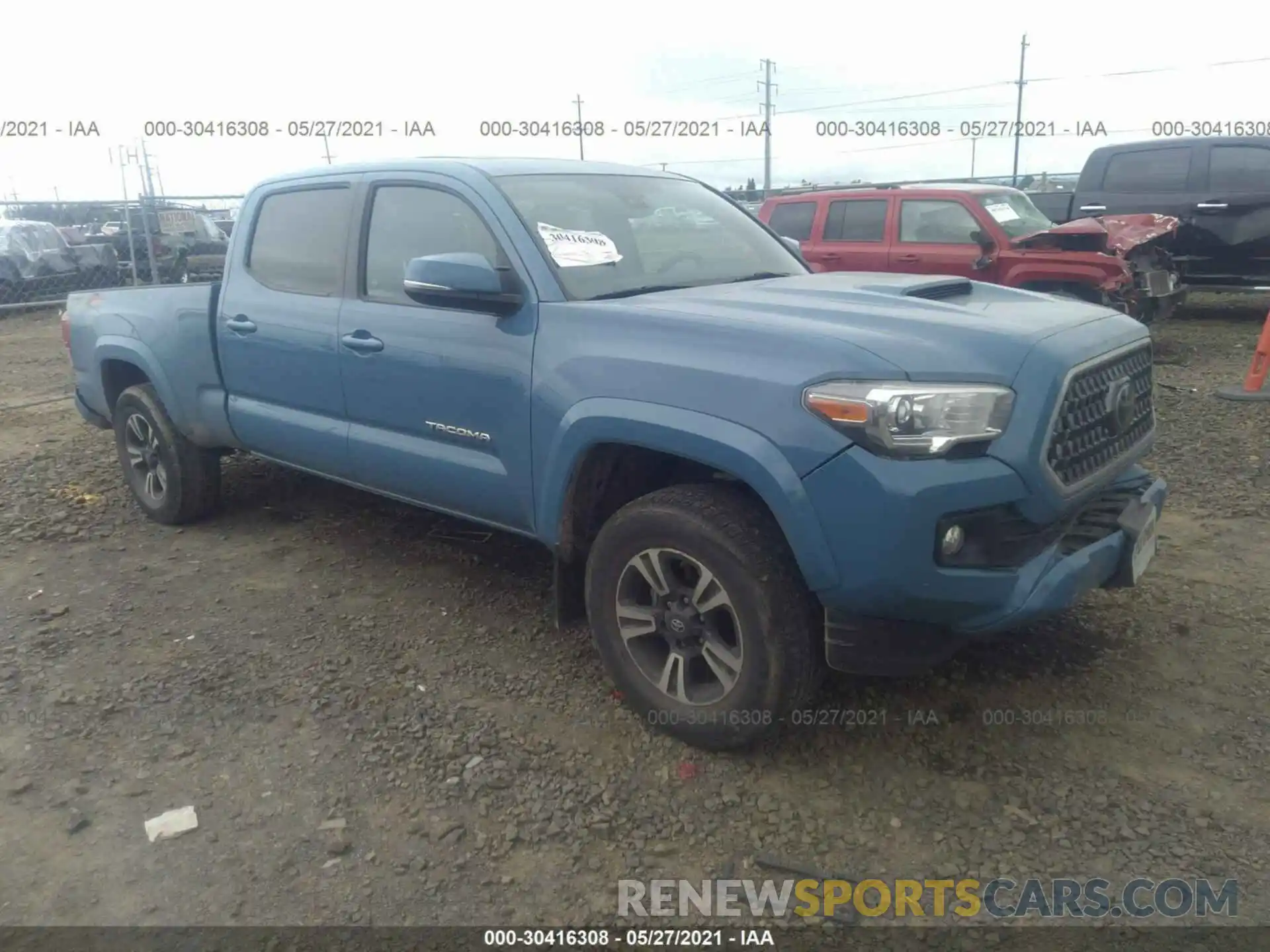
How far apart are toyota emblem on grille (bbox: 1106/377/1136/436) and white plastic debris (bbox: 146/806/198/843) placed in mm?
2904

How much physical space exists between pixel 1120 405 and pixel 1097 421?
0.14m

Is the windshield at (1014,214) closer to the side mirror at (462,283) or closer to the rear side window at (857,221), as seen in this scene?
the rear side window at (857,221)

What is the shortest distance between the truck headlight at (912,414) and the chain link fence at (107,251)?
13318mm

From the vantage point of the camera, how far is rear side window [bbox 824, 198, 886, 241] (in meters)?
9.50

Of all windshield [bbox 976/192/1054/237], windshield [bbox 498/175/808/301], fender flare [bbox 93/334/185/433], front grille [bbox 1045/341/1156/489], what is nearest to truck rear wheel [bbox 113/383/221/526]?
fender flare [bbox 93/334/185/433]

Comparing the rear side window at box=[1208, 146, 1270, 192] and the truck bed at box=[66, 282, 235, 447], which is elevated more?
the rear side window at box=[1208, 146, 1270, 192]

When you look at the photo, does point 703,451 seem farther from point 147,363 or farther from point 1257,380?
point 1257,380

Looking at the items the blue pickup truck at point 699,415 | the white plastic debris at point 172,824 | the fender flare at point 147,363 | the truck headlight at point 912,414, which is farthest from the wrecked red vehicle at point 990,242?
the white plastic debris at point 172,824

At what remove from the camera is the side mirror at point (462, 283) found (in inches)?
125

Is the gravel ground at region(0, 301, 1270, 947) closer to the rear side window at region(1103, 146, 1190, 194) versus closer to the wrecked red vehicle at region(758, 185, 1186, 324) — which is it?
the wrecked red vehicle at region(758, 185, 1186, 324)

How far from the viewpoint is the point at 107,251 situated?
16.0 m

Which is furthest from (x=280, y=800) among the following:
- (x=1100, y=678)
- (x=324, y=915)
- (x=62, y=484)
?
(x=62, y=484)

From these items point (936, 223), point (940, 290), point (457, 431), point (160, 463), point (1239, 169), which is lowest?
point (160, 463)

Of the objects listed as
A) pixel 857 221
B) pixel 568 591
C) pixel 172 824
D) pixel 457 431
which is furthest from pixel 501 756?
pixel 857 221
